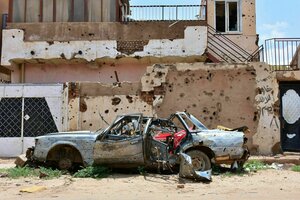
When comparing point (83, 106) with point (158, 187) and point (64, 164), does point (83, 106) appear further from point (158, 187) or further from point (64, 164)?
point (158, 187)

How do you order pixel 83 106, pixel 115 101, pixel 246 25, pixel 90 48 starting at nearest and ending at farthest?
pixel 115 101, pixel 83 106, pixel 90 48, pixel 246 25

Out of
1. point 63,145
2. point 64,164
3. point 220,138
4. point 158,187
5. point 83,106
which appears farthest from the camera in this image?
point 83,106

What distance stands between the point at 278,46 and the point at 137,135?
8593 millimetres

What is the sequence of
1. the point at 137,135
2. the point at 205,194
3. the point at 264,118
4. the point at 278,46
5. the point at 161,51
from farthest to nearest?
the point at 161,51, the point at 278,46, the point at 264,118, the point at 137,135, the point at 205,194

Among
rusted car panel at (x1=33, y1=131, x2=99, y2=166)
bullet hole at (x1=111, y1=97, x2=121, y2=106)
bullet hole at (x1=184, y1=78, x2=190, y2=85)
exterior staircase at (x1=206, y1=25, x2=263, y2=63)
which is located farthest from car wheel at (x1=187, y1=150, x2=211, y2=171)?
exterior staircase at (x1=206, y1=25, x2=263, y2=63)

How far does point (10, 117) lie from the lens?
14969 mm

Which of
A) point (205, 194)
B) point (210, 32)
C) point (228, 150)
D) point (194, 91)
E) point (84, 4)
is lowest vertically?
point (205, 194)

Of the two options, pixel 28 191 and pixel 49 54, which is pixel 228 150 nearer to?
pixel 28 191

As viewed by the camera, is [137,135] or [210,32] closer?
[137,135]

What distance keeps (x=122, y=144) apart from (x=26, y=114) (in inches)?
239

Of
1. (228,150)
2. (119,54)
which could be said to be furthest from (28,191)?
(119,54)

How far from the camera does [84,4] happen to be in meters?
19.5

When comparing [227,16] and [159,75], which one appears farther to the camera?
[227,16]

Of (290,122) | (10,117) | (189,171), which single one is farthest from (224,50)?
(189,171)
